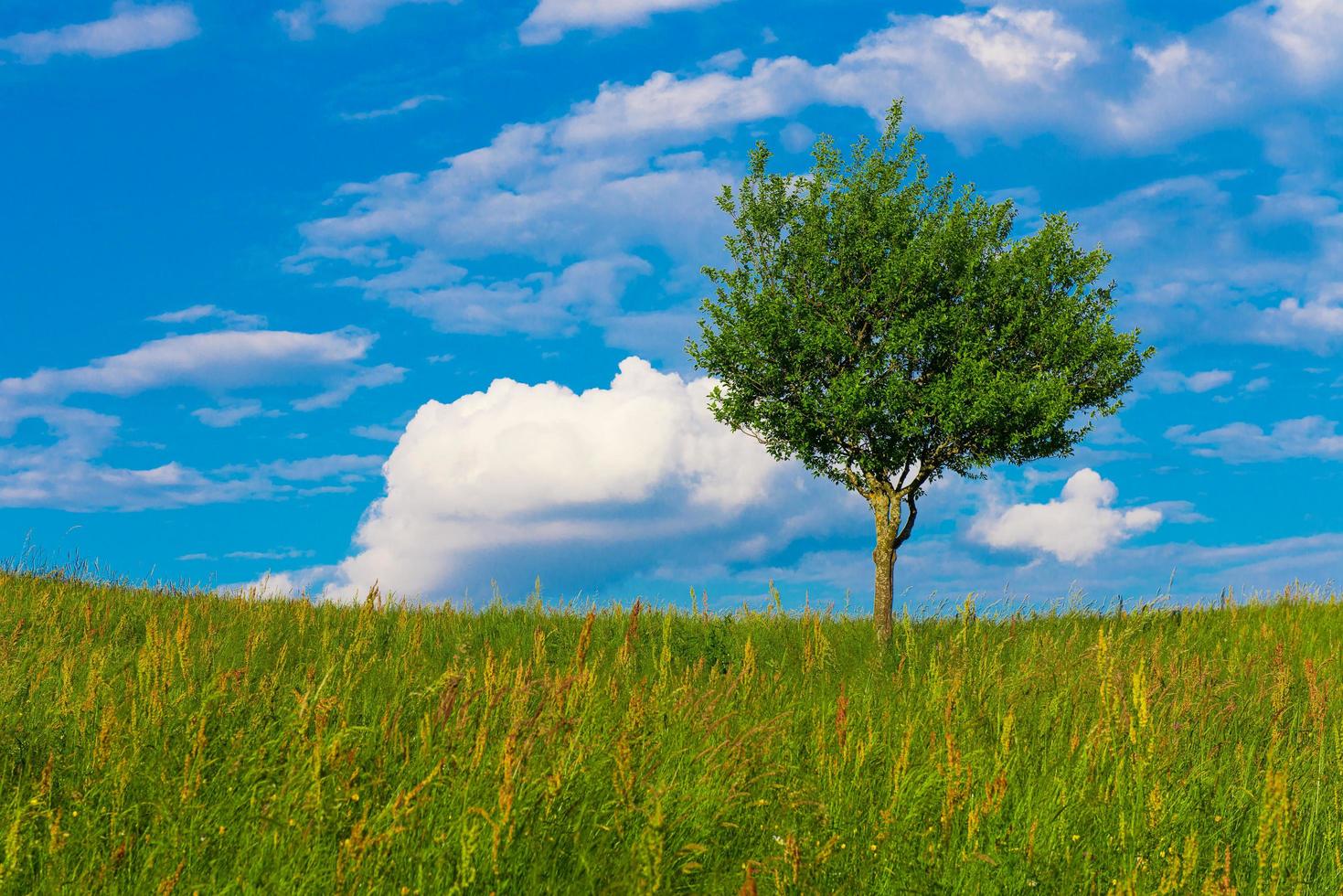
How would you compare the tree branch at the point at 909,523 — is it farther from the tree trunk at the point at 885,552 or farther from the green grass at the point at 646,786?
the green grass at the point at 646,786

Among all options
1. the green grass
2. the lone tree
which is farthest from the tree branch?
the green grass

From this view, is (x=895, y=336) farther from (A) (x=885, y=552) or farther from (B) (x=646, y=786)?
(B) (x=646, y=786)

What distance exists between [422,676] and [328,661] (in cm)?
186

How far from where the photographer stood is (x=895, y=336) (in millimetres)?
18234

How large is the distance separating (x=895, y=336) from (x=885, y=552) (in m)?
4.25

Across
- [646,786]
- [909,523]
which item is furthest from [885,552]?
[646,786]

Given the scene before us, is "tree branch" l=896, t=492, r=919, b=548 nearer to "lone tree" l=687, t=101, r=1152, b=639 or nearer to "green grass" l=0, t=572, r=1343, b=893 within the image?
"lone tree" l=687, t=101, r=1152, b=639

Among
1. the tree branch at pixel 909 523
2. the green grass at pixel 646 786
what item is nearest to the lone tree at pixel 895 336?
the tree branch at pixel 909 523

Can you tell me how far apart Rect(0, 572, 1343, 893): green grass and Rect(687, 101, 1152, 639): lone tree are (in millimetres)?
9818

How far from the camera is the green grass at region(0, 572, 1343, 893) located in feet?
12.7

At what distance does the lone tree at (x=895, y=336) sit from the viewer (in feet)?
59.4

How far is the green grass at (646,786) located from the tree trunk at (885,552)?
386 inches

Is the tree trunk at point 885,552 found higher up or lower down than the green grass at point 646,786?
higher up

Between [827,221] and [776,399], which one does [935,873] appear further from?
[827,221]
